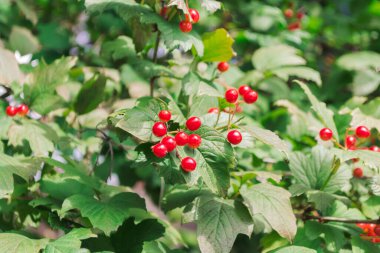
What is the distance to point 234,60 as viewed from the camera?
3412 mm

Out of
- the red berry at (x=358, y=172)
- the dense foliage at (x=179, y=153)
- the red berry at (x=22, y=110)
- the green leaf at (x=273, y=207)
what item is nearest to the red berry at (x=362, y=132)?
the dense foliage at (x=179, y=153)

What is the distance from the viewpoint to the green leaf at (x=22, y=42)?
8.41 feet

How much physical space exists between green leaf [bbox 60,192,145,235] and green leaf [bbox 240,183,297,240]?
15.4 inches

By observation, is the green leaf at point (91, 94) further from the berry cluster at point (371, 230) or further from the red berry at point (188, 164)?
the berry cluster at point (371, 230)

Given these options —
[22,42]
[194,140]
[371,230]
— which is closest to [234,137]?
[194,140]

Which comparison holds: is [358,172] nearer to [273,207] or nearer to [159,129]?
[273,207]

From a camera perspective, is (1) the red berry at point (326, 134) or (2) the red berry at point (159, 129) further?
(1) the red berry at point (326, 134)

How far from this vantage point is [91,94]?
6.94ft

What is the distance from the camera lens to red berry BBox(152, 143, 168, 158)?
145cm

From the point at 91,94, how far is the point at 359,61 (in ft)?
5.65

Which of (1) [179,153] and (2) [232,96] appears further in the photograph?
(2) [232,96]

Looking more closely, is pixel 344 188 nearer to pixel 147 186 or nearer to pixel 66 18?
pixel 147 186

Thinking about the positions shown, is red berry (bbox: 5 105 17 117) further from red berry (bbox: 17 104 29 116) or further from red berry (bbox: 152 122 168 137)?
red berry (bbox: 152 122 168 137)

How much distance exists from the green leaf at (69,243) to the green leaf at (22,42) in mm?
1356
